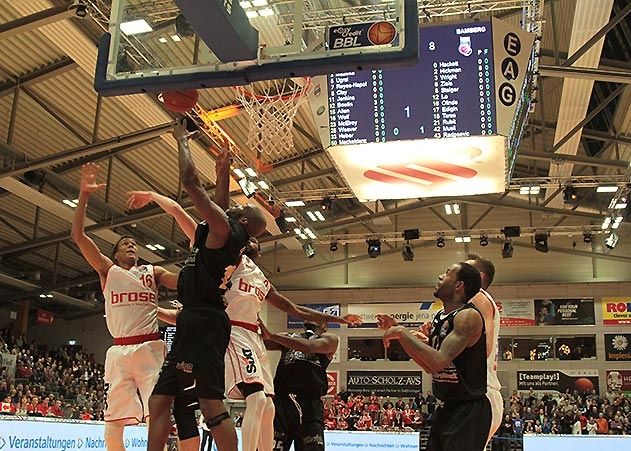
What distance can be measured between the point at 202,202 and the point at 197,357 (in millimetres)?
947

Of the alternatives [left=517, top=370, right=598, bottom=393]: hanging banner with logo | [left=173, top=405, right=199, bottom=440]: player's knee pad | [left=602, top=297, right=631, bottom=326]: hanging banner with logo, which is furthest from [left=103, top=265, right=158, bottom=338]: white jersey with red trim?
[left=602, top=297, right=631, bottom=326]: hanging banner with logo

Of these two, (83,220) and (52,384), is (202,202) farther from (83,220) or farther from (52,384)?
(52,384)

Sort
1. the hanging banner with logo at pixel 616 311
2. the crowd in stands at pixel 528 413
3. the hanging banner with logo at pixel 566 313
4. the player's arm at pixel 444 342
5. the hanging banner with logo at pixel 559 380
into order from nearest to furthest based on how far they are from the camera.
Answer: the player's arm at pixel 444 342 < the crowd in stands at pixel 528 413 < the hanging banner with logo at pixel 559 380 < the hanging banner with logo at pixel 616 311 < the hanging banner with logo at pixel 566 313

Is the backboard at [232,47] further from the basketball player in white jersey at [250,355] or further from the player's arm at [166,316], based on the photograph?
the player's arm at [166,316]

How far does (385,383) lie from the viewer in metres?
28.8

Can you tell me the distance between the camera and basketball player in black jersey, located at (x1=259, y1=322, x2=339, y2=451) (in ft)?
20.5

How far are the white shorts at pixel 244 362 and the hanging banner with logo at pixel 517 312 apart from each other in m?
24.0

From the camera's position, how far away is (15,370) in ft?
76.9

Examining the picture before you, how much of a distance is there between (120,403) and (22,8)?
370 inches

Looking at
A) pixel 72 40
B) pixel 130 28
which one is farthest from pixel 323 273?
pixel 130 28

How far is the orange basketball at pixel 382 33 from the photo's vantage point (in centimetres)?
524

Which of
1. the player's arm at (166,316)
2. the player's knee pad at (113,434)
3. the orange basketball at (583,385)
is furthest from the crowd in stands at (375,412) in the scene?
the player's knee pad at (113,434)

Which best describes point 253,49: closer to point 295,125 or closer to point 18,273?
point 295,125

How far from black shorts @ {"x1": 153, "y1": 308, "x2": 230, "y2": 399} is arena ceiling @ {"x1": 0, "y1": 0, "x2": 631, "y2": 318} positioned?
2.56 meters
